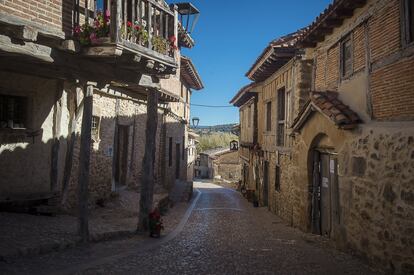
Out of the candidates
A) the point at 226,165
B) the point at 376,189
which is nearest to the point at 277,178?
the point at 376,189

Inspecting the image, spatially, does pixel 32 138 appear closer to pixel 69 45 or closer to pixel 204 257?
pixel 69 45

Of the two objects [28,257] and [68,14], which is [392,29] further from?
[28,257]

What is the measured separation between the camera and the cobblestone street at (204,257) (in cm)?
555

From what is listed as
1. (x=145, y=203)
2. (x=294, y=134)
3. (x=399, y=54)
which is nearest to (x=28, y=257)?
(x=145, y=203)

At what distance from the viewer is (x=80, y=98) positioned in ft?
30.3

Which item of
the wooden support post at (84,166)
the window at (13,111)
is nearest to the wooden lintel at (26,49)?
the wooden support post at (84,166)

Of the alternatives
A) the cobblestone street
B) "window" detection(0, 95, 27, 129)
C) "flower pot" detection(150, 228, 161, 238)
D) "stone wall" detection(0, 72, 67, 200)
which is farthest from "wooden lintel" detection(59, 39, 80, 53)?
"flower pot" detection(150, 228, 161, 238)

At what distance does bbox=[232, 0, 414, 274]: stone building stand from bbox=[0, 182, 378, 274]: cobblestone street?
0.73m

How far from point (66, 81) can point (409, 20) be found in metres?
7.27

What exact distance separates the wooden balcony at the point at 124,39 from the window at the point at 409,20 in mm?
4316

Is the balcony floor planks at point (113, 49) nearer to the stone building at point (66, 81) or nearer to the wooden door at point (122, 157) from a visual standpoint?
the stone building at point (66, 81)

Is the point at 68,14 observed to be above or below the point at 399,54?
above

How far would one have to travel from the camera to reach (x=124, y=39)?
20.6 feet

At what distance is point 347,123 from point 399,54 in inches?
66.8
